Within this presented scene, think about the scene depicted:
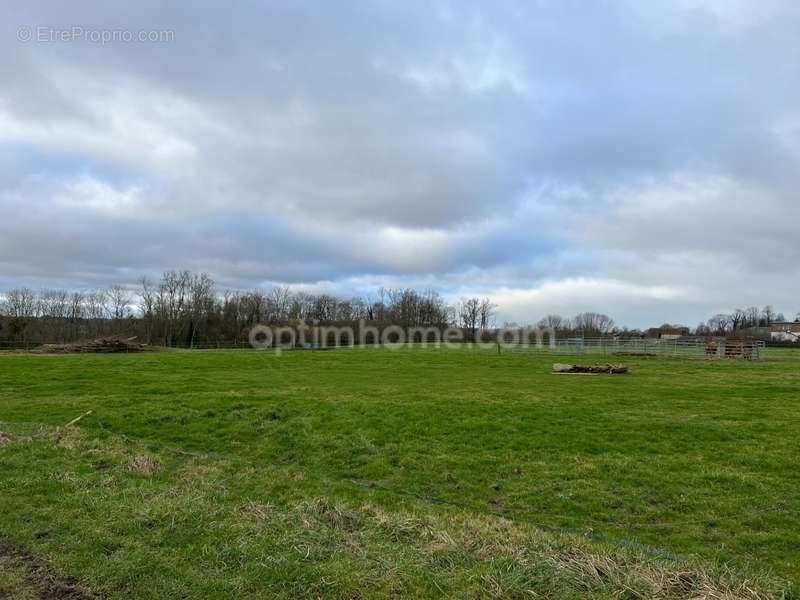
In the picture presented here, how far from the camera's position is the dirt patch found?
11.5 ft

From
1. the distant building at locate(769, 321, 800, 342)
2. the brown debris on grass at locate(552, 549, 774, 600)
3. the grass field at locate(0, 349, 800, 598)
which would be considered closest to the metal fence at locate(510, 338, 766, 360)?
the grass field at locate(0, 349, 800, 598)

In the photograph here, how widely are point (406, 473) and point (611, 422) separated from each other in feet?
19.0

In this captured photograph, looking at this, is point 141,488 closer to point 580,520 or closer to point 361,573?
point 361,573

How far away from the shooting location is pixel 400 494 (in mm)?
7629

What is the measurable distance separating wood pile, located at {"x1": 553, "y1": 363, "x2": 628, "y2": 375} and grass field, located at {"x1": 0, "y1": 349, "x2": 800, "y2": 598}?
8.26 m

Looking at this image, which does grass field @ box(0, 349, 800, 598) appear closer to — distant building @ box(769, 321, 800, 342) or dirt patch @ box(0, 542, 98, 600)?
dirt patch @ box(0, 542, 98, 600)

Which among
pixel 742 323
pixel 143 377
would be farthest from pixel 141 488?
pixel 742 323

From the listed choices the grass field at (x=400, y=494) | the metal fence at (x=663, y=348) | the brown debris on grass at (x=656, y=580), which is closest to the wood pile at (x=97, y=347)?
the metal fence at (x=663, y=348)

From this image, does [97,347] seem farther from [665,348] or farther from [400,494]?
[665,348]

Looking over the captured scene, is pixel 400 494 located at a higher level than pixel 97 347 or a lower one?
lower

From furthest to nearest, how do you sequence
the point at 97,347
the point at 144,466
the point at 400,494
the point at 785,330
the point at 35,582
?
the point at 785,330, the point at 97,347, the point at 144,466, the point at 400,494, the point at 35,582

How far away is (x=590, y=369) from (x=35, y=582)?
26.8m

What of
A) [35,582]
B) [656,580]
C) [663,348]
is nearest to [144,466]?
[35,582]

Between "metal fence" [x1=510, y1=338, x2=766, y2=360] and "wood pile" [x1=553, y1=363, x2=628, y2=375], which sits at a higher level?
"metal fence" [x1=510, y1=338, x2=766, y2=360]
